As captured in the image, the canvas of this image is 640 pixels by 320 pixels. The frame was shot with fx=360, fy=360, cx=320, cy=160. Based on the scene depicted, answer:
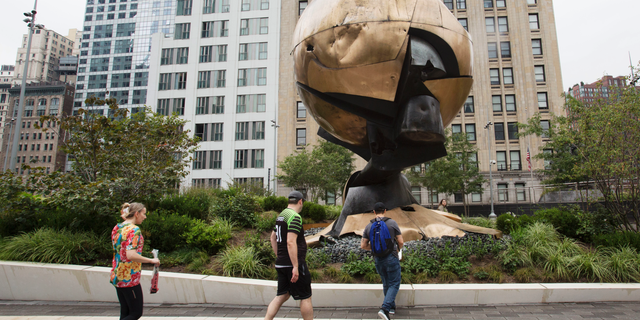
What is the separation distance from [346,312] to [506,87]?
128 ft

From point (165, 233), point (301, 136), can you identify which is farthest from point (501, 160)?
point (165, 233)

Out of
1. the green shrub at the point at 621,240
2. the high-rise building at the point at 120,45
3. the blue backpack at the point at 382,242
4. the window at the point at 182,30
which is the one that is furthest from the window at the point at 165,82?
the high-rise building at the point at 120,45

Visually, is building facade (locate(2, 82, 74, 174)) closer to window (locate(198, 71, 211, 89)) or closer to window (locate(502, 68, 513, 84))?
window (locate(198, 71, 211, 89))

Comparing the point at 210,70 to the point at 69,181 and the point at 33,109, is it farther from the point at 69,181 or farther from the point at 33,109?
the point at 33,109

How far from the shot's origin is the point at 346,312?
5145 mm

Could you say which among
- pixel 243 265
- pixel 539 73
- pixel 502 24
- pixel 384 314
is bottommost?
pixel 384 314

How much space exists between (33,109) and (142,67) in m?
31.0

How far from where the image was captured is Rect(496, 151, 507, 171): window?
36.6 m

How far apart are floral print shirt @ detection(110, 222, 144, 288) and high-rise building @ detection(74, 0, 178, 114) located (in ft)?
327

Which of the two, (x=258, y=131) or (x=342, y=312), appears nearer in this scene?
(x=342, y=312)

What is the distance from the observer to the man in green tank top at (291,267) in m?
3.78

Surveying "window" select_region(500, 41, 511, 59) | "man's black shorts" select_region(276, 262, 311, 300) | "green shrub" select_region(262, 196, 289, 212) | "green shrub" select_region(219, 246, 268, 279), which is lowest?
"green shrub" select_region(219, 246, 268, 279)

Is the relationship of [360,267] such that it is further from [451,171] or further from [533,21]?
[533,21]

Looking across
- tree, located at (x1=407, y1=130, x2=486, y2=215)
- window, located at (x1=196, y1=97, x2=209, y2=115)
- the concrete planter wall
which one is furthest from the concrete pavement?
window, located at (x1=196, y1=97, x2=209, y2=115)
